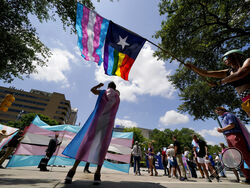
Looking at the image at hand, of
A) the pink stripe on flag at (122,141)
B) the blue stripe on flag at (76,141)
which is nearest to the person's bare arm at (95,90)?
the blue stripe on flag at (76,141)

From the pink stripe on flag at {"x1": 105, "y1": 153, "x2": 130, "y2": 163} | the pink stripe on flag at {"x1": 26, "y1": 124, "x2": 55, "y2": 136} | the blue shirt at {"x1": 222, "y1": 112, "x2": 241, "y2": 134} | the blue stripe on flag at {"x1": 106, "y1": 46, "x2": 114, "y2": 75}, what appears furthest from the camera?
the pink stripe on flag at {"x1": 105, "y1": 153, "x2": 130, "y2": 163}

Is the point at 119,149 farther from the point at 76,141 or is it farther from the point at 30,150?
the point at 76,141

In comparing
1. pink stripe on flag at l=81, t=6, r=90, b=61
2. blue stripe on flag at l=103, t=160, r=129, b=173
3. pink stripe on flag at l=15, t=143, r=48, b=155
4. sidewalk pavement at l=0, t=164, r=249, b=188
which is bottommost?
sidewalk pavement at l=0, t=164, r=249, b=188

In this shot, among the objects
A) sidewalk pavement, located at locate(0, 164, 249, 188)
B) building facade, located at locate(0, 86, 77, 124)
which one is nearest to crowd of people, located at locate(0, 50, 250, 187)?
sidewalk pavement, located at locate(0, 164, 249, 188)

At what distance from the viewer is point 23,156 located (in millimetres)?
6145

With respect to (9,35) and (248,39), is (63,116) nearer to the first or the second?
(9,35)

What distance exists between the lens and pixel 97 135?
241cm

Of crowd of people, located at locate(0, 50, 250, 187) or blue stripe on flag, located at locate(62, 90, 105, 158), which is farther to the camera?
blue stripe on flag, located at locate(62, 90, 105, 158)

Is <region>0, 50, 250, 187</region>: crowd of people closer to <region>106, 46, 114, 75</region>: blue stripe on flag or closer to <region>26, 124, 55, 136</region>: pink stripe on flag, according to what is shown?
<region>106, 46, 114, 75</region>: blue stripe on flag

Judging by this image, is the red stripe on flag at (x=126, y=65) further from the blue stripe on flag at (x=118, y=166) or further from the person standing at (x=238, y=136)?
the blue stripe on flag at (x=118, y=166)

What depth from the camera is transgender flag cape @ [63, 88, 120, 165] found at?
225cm

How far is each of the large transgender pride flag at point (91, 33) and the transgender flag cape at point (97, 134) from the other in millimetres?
1825

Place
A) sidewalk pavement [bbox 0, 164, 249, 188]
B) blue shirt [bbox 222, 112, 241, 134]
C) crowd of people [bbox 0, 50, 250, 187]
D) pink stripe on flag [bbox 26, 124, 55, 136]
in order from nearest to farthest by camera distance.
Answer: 1. sidewalk pavement [bbox 0, 164, 249, 188]
2. crowd of people [bbox 0, 50, 250, 187]
3. blue shirt [bbox 222, 112, 241, 134]
4. pink stripe on flag [bbox 26, 124, 55, 136]

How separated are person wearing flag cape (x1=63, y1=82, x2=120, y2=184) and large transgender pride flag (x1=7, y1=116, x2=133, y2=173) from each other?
5.61 m
